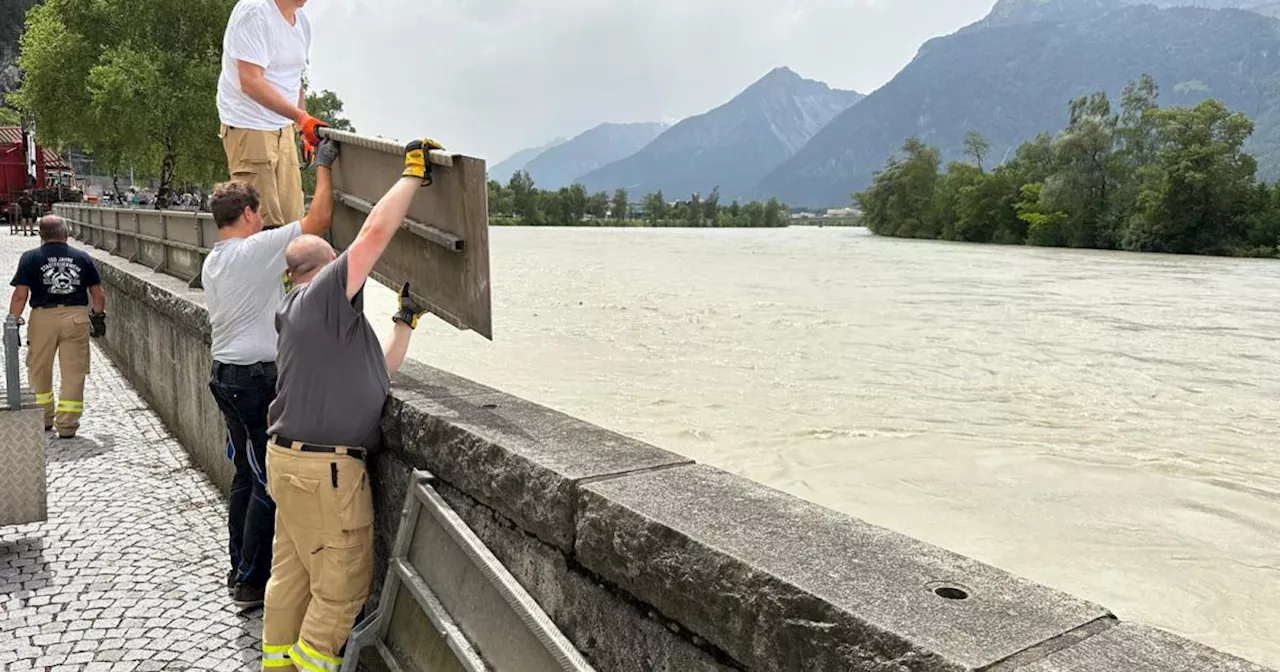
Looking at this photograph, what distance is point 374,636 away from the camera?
3.17 m

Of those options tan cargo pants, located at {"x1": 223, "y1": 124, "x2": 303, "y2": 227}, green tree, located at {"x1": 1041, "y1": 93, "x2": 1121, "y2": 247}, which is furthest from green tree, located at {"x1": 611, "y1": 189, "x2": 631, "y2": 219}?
tan cargo pants, located at {"x1": 223, "y1": 124, "x2": 303, "y2": 227}

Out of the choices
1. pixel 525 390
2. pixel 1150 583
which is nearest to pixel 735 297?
pixel 525 390

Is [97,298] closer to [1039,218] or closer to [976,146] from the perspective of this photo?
[1039,218]

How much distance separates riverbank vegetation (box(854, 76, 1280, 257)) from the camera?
180 ft

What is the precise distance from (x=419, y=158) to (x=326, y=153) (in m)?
1.19

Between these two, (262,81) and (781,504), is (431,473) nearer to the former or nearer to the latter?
(781,504)

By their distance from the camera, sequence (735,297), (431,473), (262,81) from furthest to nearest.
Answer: (735,297) → (262,81) → (431,473)

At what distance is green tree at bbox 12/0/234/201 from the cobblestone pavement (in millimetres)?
30081

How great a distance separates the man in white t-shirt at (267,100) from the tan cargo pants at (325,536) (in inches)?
75.9

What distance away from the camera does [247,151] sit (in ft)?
15.6

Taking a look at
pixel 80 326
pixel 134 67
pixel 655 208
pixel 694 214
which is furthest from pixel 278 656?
pixel 655 208

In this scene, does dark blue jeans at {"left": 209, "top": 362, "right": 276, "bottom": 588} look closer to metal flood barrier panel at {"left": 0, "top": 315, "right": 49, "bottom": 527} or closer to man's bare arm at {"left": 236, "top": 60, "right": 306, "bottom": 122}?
man's bare arm at {"left": 236, "top": 60, "right": 306, "bottom": 122}

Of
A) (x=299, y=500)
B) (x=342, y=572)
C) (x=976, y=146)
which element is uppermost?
(x=976, y=146)

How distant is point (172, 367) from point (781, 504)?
21.6 ft
